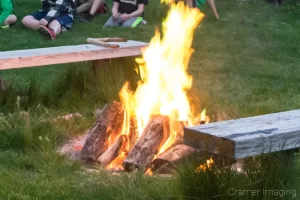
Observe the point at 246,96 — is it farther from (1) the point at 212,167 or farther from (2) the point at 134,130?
(1) the point at 212,167

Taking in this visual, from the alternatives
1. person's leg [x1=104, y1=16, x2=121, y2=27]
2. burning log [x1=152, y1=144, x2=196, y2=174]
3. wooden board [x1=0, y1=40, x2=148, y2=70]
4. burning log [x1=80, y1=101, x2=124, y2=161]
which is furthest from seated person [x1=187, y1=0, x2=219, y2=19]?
A: burning log [x1=152, y1=144, x2=196, y2=174]

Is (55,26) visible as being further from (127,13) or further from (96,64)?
(96,64)

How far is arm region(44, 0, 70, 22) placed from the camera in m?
10.9

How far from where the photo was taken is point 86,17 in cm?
1180

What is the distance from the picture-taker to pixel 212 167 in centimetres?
379

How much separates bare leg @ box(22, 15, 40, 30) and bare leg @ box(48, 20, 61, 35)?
27 cm

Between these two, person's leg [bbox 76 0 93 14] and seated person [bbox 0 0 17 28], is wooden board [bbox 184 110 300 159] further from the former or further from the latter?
person's leg [bbox 76 0 93 14]

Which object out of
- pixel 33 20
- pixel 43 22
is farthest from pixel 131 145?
pixel 33 20

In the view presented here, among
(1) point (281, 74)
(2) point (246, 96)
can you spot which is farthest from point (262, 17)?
(2) point (246, 96)

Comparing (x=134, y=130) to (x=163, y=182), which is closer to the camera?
(x=163, y=182)

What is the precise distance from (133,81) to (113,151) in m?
1.87

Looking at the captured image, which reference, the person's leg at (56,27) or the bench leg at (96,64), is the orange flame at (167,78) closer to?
the bench leg at (96,64)

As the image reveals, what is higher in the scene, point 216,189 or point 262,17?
point 216,189

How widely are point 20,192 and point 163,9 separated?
339 inches
